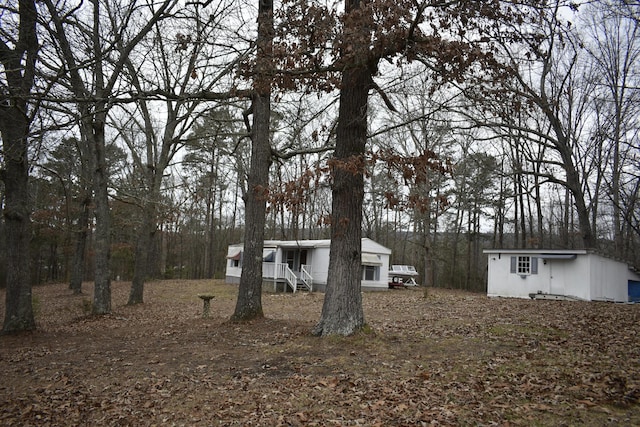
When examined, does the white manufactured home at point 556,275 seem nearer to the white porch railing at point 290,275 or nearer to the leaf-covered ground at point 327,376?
the leaf-covered ground at point 327,376

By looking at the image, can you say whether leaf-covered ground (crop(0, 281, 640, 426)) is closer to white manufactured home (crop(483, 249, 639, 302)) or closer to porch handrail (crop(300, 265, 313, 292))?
white manufactured home (crop(483, 249, 639, 302))

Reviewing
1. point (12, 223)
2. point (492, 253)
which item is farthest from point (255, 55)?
point (492, 253)

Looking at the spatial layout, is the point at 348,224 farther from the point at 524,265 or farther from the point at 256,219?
the point at 524,265

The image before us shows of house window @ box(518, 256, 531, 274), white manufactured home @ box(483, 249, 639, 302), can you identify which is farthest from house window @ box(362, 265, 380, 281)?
house window @ box(518, 256, 531, 274)

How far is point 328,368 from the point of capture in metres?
5.91

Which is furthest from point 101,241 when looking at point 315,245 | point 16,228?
point 315,245

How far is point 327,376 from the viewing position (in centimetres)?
561

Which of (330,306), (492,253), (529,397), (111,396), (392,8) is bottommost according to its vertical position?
(111,396)

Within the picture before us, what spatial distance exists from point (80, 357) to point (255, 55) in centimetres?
593

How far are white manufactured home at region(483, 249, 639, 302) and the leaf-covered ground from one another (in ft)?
30.7

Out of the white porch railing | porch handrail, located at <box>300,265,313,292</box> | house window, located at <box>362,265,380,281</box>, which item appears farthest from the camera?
house window, located at <box>362,265,380,281</box>

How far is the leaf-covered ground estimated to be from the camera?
451 centimetres

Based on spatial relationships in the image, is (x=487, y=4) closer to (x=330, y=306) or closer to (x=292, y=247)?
(x=330, y=306)

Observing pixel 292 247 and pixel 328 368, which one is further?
pixel 292 247
